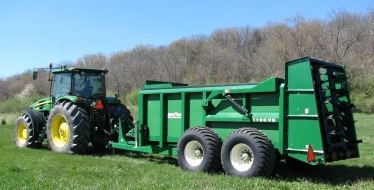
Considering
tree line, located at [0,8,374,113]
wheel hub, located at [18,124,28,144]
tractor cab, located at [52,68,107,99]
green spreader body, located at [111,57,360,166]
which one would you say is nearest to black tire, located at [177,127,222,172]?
green spreader body, located at [111,57,360,166]

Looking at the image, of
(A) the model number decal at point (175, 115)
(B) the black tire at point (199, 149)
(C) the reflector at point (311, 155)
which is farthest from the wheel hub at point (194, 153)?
(C) the reflector at point (311, 155)

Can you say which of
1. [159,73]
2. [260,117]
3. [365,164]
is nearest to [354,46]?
[159,73]

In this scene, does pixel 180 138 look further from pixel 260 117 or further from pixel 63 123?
pixel 63 123

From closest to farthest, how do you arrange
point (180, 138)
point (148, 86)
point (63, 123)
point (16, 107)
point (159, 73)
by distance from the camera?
point (180, 138) < point (148, 86) < point (63, 123) < point (159, 73) < point (16, 107)

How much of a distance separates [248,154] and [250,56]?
112ft

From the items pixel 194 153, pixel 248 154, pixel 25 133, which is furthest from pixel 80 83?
pixel 248 154

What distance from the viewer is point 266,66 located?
3195cm

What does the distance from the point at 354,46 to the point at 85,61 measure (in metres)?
34.8

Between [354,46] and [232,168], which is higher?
[354,46]

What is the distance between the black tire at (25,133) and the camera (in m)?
12.0

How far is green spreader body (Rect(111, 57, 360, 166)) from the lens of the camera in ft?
21.7

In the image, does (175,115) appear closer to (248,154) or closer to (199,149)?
(199,149)

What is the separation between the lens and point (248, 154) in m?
7.05

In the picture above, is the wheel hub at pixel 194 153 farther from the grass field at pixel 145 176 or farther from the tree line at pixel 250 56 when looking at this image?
the tree line at pixel 250 56
